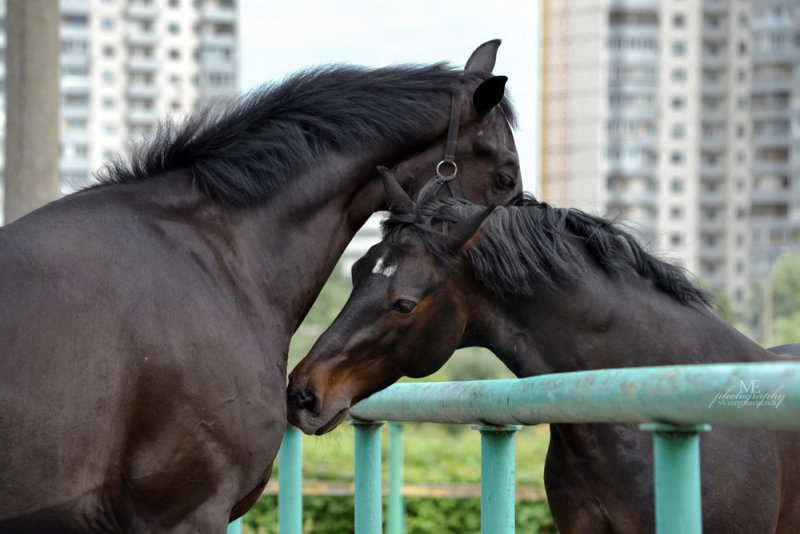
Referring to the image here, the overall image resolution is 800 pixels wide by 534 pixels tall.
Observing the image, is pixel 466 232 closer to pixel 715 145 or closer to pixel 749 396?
pixel 749 396

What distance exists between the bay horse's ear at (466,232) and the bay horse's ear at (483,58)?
0.88 meters

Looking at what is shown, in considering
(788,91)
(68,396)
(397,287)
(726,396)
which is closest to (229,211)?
(397,287)

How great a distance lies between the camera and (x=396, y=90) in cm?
411

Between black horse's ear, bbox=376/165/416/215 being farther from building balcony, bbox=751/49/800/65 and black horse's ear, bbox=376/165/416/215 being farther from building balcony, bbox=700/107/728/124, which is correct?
building balcony, bbox=700/107/728/124

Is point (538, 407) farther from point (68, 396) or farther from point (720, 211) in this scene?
point (720, 211)

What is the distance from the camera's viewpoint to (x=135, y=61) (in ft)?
342

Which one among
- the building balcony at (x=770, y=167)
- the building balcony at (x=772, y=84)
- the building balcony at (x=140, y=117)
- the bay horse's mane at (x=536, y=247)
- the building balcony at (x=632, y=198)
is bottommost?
the bay horse's mane at (x=536, y=247)

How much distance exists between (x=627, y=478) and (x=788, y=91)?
9799 cm

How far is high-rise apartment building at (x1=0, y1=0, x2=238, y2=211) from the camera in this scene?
103 meters

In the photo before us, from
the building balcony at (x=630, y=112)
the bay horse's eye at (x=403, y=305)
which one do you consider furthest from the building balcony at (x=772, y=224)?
the bay horse's eye at (x=403, y=305)

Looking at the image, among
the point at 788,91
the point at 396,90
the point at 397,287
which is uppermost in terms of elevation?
the point at 788,91

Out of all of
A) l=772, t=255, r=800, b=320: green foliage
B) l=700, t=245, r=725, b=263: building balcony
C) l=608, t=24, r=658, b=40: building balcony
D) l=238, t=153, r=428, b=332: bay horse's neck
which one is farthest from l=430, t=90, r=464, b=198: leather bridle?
l=700, t=245, r=725, b=263: building balcony

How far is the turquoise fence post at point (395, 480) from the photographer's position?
183 inches

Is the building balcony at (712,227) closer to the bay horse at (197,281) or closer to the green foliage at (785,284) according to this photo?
the green foliage at (785,284)
